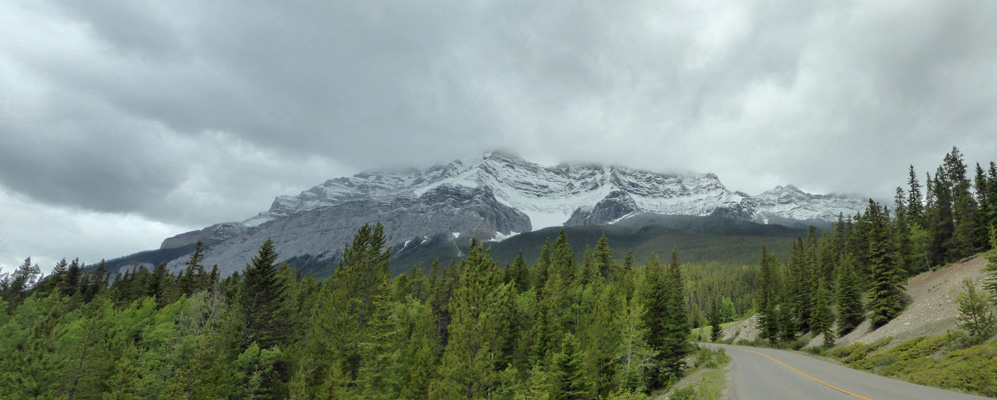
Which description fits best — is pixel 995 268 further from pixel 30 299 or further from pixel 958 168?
pixel 30 299

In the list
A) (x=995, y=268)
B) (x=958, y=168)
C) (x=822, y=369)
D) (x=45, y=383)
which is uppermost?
(x=958, y=168)

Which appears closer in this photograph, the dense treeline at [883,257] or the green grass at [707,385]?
the green grass at [707,385]

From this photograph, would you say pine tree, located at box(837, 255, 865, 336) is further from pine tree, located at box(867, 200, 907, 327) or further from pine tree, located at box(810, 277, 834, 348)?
pine tree, located at box(867, 200, 907, 327)

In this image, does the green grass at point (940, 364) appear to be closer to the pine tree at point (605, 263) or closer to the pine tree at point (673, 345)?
the pine tree at point (673, 345)

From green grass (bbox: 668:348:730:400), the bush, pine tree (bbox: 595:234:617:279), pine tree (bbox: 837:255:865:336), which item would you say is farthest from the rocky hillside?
pine tree (bbox: 595:234:617:279)

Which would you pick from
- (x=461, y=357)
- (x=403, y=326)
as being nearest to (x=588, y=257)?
(x=403, y=326)

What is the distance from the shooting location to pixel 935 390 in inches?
695

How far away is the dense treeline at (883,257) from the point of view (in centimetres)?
4359

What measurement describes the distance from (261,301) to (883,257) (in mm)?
63239

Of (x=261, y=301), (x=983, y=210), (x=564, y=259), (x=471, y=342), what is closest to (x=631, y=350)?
(x=471, y=342)

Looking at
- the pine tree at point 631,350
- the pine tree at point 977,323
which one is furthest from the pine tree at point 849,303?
the pine tree at point 631,350

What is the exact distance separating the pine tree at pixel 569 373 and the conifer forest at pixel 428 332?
0.13m

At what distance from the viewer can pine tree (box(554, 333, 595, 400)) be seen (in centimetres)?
2820

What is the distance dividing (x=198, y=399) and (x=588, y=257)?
51.4 meters
